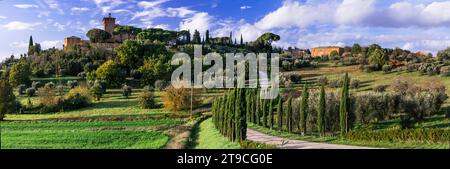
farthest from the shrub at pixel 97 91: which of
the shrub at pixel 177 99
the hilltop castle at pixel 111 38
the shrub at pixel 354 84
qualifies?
the hilltop castle at pixel 111 38

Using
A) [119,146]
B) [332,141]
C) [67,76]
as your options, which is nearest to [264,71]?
[67,76]

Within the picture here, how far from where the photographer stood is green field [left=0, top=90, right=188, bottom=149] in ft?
81.7

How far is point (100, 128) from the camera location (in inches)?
1330

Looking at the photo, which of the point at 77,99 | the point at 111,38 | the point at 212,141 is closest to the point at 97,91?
the point at 77,99

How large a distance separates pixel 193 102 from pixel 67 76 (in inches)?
1348

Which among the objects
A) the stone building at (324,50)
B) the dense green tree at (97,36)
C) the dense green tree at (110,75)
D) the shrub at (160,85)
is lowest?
the shrub at (160,85)

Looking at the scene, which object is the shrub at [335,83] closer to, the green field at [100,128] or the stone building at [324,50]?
the green field at [100,128]

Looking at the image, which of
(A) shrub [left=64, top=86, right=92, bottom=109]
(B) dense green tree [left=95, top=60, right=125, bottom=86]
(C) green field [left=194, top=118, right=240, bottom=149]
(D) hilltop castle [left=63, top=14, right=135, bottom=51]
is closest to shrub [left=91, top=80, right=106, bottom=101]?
(A) shrub [left=64, top=86, right=92, bottom=109]

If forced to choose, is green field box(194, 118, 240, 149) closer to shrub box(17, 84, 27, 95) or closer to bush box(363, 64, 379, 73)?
shrub box(17, 84, 27, 95)

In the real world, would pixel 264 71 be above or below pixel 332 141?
above

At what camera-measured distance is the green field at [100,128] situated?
24891 mm

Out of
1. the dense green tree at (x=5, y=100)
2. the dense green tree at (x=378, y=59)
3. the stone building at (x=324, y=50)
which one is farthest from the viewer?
the stone building at (x=324, y=50)
